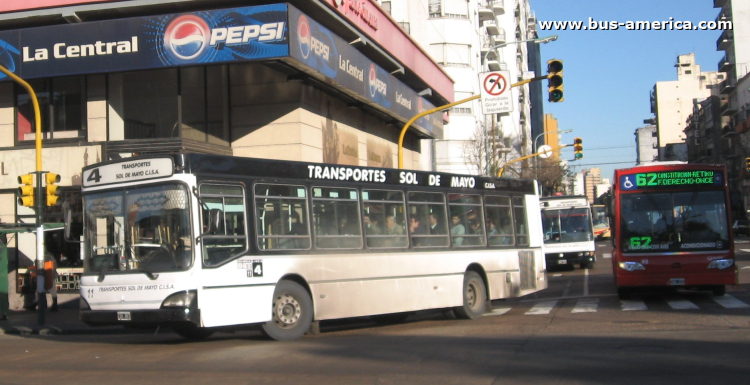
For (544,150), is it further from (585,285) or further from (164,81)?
(164,81)

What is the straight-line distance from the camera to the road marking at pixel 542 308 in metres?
15.9

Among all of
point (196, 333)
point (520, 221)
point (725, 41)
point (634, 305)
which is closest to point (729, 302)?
point (634, 305)

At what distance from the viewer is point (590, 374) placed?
26.9 ft

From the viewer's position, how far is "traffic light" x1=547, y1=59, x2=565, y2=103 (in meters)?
20.5

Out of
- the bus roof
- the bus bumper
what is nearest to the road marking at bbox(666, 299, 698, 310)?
the bus roof

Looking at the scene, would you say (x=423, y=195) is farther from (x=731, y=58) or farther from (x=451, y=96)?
(x=731, y=58)

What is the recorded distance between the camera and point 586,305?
16984 mm

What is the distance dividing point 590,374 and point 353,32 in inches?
672

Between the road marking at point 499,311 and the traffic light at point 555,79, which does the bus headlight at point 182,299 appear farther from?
the traffic light at point 555,79

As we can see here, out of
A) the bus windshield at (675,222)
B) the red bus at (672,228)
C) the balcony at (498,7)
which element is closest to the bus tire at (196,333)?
the red bus at (672,228)

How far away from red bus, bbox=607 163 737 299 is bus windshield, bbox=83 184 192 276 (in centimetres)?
995

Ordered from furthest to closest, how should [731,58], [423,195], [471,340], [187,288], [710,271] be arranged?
1. [731,58]
2. [710,271]
3. [423,195]
4. [471,340]
5. [187,288]

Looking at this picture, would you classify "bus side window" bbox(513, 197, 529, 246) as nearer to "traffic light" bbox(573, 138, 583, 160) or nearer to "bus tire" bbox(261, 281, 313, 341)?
"bus tire" bbox(261, 281, 313, 341)

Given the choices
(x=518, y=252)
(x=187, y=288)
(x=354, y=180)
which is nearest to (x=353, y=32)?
(x=518, y=252)
